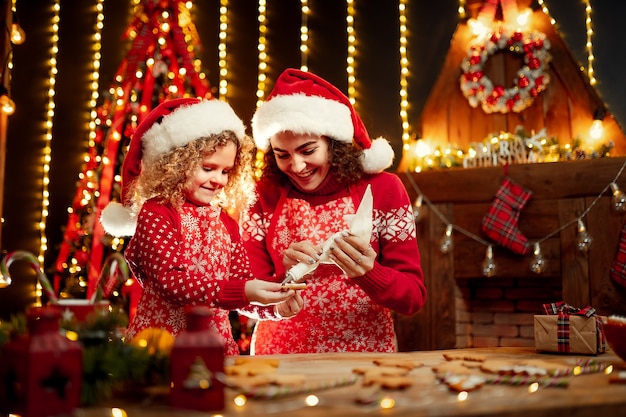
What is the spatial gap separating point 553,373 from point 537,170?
2.68 m

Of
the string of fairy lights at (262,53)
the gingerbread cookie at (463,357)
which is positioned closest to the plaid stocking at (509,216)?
the string of fairy lights at (262,53)

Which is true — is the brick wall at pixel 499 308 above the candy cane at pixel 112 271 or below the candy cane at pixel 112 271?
below

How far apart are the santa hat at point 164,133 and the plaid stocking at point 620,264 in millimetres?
2435

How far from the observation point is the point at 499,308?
4.01 metres

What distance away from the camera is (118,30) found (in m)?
4.44

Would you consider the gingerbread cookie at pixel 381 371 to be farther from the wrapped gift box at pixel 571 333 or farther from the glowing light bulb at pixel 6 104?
the glowing light bulb at pixel 6 104

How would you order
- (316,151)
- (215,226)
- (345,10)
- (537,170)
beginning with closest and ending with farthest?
(215,226)
(316,151)
(537,170)
(345,10)

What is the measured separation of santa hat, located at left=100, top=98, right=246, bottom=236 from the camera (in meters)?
1.83

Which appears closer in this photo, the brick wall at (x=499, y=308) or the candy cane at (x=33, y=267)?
the candy cane at (x=33, y=267)

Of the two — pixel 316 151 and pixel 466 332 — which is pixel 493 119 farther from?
pixel 316 151

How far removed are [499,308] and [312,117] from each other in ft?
8.41

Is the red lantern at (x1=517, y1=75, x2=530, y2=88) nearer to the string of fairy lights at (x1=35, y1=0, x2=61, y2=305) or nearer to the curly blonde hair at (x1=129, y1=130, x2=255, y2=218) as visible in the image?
the curly blonde hair at (x1=129, y1=130, x2=255, y2=218)

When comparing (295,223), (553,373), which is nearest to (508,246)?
(295,223)

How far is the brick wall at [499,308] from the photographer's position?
153 inches
